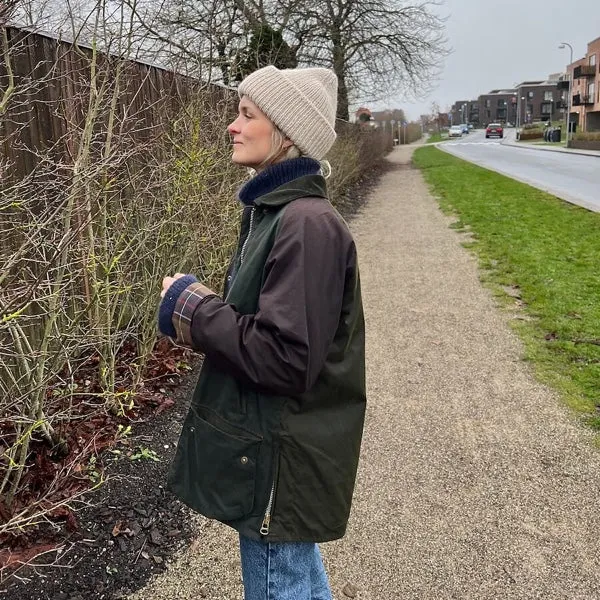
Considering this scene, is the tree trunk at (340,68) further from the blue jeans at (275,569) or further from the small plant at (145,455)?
the blue jeans at (275,569)

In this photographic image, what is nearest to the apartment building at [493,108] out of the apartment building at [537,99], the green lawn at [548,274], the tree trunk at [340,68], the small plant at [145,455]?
the apartment building at [537,99]

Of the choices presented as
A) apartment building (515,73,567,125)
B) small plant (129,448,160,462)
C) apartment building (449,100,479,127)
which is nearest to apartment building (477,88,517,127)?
apartment building (449,100,479,127)

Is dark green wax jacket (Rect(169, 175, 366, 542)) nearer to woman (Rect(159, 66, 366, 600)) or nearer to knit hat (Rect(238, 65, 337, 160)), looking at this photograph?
woman (Rect(159, 66, 366, 600))

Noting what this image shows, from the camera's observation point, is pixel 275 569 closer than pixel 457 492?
Yes

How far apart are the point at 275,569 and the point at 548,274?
21.6ft

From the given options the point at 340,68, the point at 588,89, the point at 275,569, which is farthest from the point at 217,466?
the point at 588,89

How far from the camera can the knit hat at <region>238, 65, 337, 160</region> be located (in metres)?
1.63

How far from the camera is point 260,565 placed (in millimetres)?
1674

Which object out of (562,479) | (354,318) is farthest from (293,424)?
(562,479)

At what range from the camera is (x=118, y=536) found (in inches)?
109

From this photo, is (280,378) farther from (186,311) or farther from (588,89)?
(588,89)

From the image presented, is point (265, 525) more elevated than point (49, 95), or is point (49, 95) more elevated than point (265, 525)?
point (49, 95)

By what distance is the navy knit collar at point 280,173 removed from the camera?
1.63m

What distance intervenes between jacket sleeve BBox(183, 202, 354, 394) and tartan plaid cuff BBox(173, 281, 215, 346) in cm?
1
